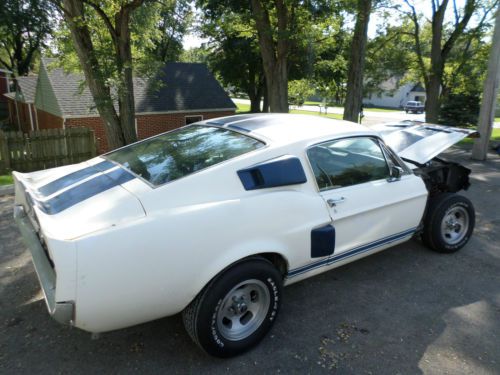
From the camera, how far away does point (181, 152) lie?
10.3ft

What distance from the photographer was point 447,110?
71.2 ft

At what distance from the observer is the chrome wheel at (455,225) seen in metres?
4.41

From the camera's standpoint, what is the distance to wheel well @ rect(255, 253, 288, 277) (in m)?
2.86

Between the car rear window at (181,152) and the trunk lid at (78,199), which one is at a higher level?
the car rear window at (181,152)

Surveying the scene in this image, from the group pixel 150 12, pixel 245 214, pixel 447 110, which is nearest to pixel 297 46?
pixel 150 12

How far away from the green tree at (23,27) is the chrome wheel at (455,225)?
31.7 m

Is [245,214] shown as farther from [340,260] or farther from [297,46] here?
[297,46]

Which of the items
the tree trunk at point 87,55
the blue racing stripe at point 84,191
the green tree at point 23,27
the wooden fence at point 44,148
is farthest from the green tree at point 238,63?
the blue racing stripe at point 84,191

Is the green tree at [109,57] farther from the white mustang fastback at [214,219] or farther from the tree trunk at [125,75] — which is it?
the white mustang fastback at [214,219]

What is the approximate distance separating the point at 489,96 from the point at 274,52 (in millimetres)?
5780

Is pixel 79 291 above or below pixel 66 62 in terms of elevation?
below

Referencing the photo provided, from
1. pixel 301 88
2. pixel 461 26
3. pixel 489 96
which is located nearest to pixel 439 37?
pixel 461 26

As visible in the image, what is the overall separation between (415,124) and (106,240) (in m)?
4.64

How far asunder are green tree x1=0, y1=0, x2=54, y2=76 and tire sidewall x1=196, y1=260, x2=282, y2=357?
105 feet
